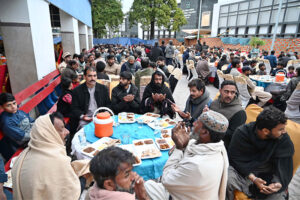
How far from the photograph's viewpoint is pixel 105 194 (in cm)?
127

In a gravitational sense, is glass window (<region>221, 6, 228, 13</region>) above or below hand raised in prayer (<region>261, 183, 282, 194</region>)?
above

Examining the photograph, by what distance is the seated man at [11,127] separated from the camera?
106 inches

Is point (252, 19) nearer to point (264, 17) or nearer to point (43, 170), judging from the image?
point (264, 17)

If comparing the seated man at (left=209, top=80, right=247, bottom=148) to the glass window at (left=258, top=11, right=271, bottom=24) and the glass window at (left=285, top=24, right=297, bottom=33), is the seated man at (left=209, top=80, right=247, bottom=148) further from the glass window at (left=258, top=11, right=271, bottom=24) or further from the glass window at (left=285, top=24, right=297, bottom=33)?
the glass window at (left=258, top=11, right=271, bottom=24)

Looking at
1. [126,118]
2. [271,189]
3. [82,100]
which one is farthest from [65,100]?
[271,189]

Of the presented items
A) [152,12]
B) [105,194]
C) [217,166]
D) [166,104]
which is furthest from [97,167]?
[152,12]

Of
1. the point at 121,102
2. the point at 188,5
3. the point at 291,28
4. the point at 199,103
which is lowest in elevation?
the point at 121,102

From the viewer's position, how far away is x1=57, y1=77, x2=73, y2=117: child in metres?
3.75

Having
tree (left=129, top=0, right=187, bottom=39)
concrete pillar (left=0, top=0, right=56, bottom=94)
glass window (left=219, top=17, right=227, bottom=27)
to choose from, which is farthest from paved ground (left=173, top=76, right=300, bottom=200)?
glass window (left=219, top=17, right=227, bottom=27)

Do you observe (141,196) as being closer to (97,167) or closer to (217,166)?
(97,167)

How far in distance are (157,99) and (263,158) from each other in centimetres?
206

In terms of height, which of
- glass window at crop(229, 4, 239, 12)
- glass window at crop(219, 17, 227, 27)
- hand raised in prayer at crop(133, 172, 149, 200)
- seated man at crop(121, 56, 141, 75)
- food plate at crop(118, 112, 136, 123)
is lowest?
hand raised in prayer at crop(133, 172, 149, 200)

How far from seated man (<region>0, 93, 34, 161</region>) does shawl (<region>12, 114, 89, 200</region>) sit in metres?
1.36

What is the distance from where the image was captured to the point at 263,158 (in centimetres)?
220
